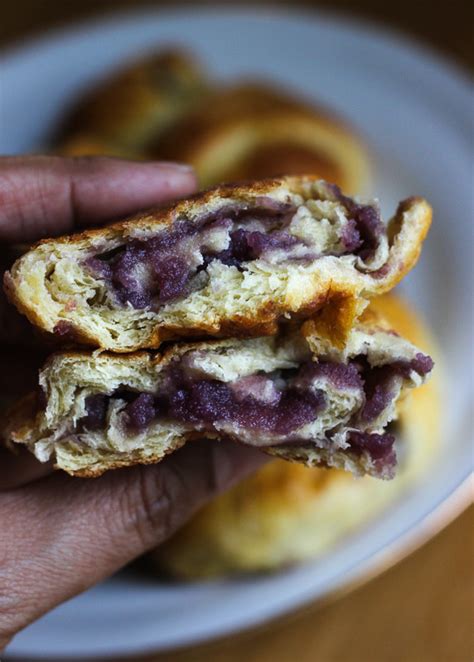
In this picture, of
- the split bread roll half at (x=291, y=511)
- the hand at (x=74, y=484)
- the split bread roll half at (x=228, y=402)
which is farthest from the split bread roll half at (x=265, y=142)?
the split bread roll half at (x=228, y=402)

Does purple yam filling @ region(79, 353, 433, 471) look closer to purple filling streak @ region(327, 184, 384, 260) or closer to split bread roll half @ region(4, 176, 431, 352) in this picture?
split bread roll half @ region(4, 176, 431, 352)

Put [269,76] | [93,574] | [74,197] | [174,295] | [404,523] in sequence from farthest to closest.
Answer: [269,76] < [404,523] < [74,197] < [93,574] < [174,295]

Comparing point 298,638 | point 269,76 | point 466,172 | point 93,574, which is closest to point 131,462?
point 93,574

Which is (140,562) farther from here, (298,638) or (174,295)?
(174,295)

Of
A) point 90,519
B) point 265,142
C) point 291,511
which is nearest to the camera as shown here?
point 90,519

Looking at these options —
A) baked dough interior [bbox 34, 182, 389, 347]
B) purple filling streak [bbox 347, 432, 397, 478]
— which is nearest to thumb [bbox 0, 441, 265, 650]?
purple filling streak [bbox 347, 432, 397, 478]

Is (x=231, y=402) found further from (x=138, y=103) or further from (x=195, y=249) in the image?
(x=138, y=103)

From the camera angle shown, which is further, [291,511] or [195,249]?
[291,511]

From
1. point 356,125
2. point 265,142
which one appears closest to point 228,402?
point 265,142
